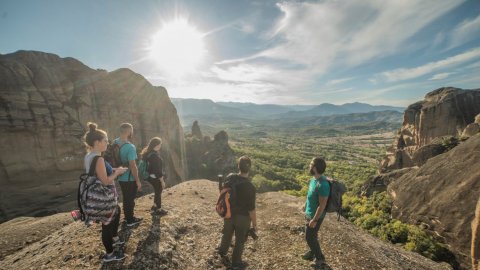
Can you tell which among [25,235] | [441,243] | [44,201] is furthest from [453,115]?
[44,201]

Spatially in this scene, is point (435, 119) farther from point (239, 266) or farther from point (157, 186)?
point (157, 186)

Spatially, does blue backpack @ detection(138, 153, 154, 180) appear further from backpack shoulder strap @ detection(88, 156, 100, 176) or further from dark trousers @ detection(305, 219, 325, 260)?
dark trousers @ detection(305, 219, 325, 260)

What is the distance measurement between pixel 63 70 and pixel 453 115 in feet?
217

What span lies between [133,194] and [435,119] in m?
54.7

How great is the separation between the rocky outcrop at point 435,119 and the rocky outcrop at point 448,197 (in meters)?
24.9

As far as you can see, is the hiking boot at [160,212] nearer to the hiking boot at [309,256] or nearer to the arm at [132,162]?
the arm at [132,162]

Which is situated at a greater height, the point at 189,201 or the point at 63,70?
the point at 63,70

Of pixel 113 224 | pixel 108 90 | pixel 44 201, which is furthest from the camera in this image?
pixel 108 90

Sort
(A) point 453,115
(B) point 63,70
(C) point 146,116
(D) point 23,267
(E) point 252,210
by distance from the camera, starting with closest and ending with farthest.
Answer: (E) point 252,210 → (D) point 23,267 → (B) point 63,70 → (A) point 453,115 → (C) point 146,116

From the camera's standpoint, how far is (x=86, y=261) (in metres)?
7.35

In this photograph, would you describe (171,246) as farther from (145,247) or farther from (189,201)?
(189,201)

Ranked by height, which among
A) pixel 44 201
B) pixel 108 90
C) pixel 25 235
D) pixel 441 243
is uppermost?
pixel 108 90

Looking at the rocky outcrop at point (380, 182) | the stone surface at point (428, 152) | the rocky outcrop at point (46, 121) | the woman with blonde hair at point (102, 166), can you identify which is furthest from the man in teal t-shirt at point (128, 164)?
the stone surface at point (428, 152)

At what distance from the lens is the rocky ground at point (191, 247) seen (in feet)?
25.7
